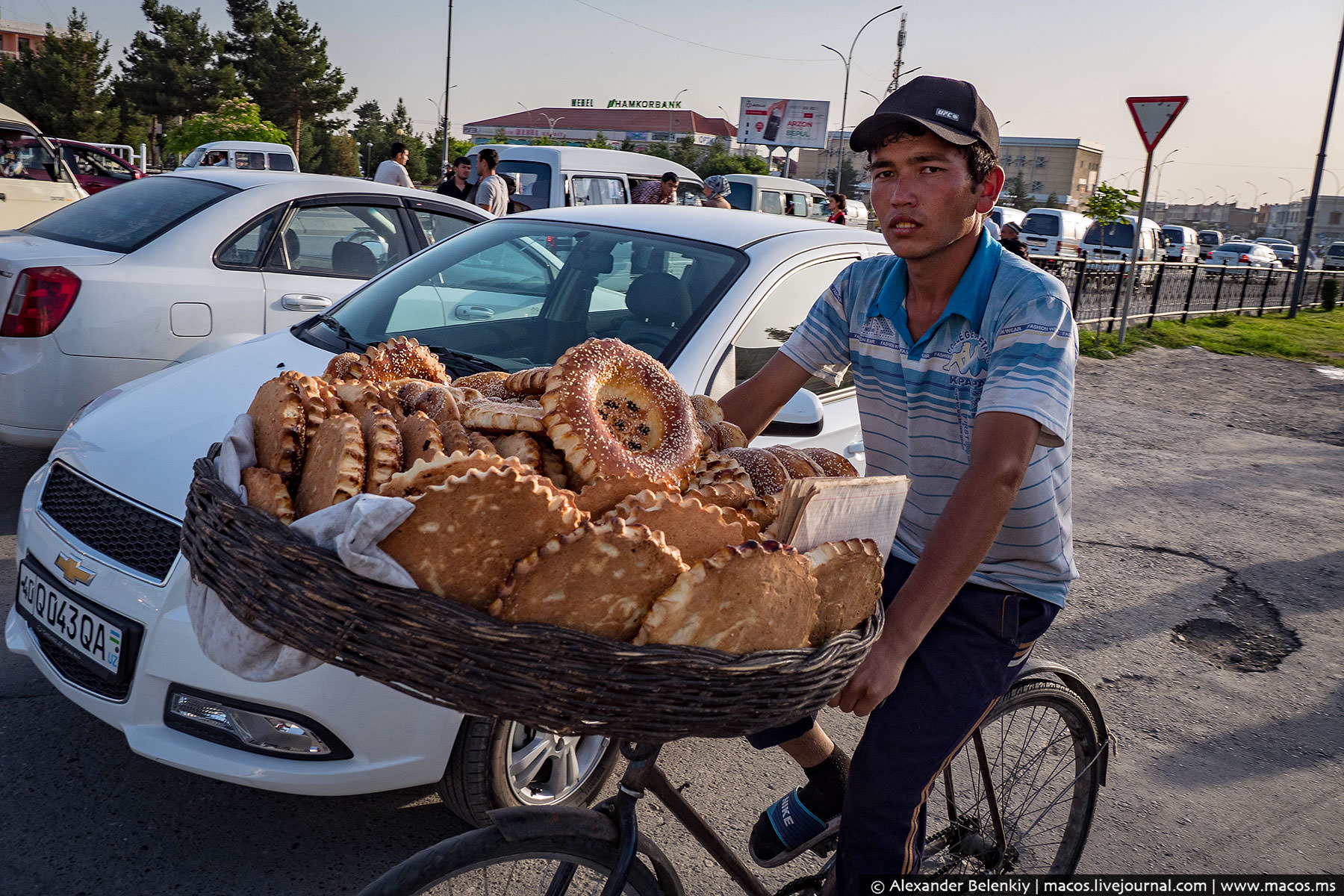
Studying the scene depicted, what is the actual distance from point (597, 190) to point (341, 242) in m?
9.51

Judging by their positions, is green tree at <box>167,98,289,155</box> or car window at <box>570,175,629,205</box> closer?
car window at <box>570,175,629,205</box>

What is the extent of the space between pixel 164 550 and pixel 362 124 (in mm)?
83315

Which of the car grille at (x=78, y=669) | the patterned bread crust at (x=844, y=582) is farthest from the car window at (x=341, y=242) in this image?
the patterned bread crust at (x=844, y=582)

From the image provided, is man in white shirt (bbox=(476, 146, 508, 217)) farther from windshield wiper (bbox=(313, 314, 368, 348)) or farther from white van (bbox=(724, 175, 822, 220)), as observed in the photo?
white van (bbox=(724, 175, 822, 220))

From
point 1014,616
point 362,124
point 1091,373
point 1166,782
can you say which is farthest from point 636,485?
point 362,124

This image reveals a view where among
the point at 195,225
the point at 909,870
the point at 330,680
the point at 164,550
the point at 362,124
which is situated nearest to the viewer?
the point at 909,870

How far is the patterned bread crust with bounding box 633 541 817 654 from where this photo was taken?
1.34 meters

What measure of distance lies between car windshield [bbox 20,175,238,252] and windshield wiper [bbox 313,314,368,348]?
1861 mm

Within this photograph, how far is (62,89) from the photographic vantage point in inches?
1943

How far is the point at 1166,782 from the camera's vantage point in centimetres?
376

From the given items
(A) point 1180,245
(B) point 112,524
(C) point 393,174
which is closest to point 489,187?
(C) point 393,174

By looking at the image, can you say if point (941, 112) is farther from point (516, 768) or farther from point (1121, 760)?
point (1121, 760)

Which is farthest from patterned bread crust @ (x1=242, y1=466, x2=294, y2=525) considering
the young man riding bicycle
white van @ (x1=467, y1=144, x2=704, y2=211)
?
white van @ (x1=467, y1=144, x2=704, y2=211)

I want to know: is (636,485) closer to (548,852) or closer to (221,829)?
(548,852)
